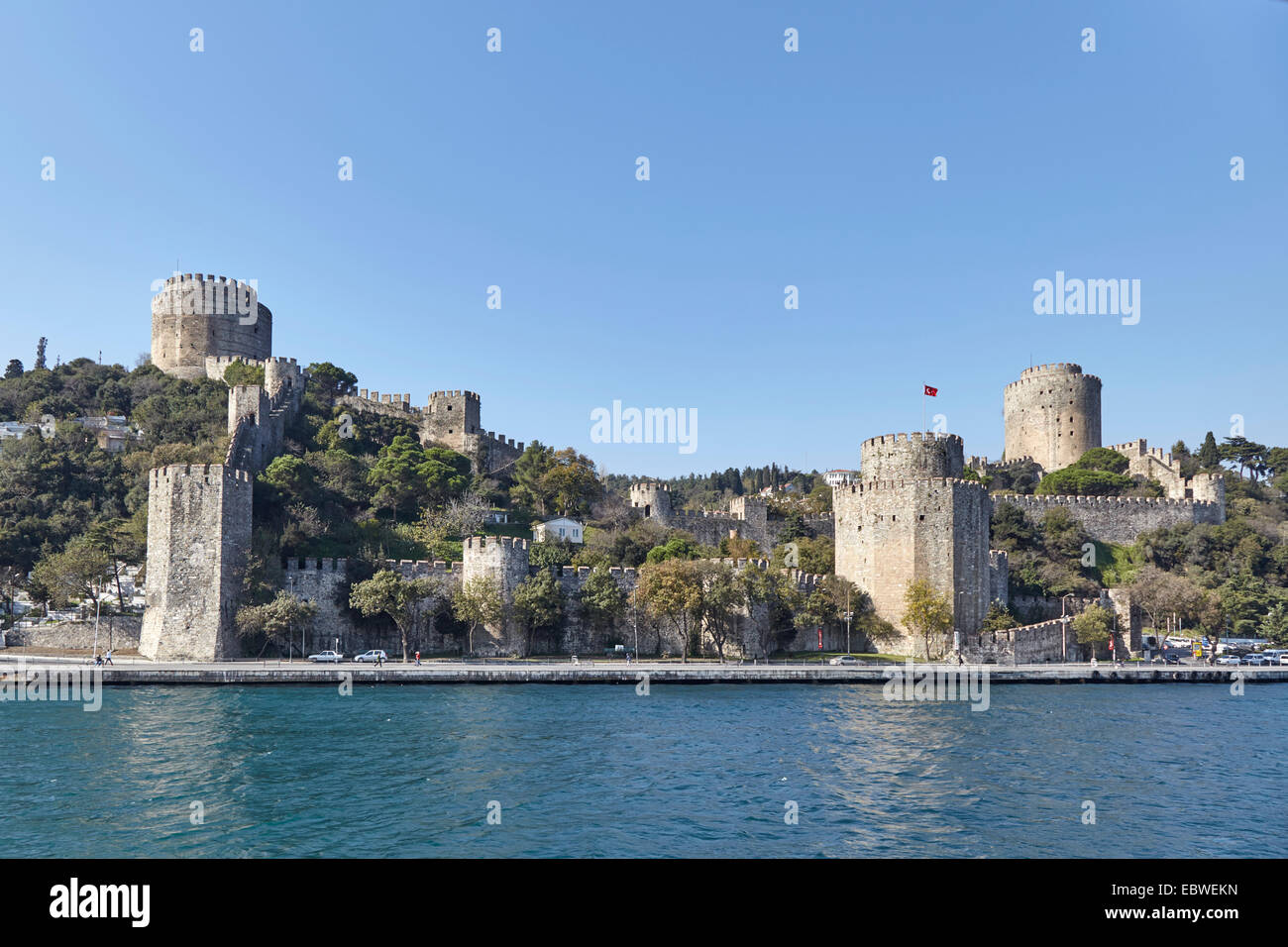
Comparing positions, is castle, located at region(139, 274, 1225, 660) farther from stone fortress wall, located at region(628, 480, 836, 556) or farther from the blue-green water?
the blue-green water

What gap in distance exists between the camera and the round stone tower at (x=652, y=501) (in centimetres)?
5109

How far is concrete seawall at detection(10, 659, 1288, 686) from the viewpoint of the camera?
2977cm

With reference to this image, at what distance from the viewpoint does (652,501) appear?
51.3m

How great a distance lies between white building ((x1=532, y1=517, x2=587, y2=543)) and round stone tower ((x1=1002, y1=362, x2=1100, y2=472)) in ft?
127

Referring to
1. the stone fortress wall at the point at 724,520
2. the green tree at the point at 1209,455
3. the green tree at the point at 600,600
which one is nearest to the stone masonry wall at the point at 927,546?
the green tree at the point at 600,600

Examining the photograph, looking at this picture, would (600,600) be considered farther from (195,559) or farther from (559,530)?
(195,559)

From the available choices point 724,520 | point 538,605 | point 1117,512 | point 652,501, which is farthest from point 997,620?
point 1117,512

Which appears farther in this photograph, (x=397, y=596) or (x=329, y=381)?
(x=329, y=381)

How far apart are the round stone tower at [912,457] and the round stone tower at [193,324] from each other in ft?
128

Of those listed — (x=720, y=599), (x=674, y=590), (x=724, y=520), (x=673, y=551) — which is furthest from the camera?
(x=724, y=520)

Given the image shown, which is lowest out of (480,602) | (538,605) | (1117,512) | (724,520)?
(538,605)

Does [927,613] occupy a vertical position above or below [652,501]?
below

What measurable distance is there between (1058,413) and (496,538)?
157ft

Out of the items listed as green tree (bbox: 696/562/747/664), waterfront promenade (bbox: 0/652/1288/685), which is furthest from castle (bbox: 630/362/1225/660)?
green tree (bbox: 696/562/747/664)
